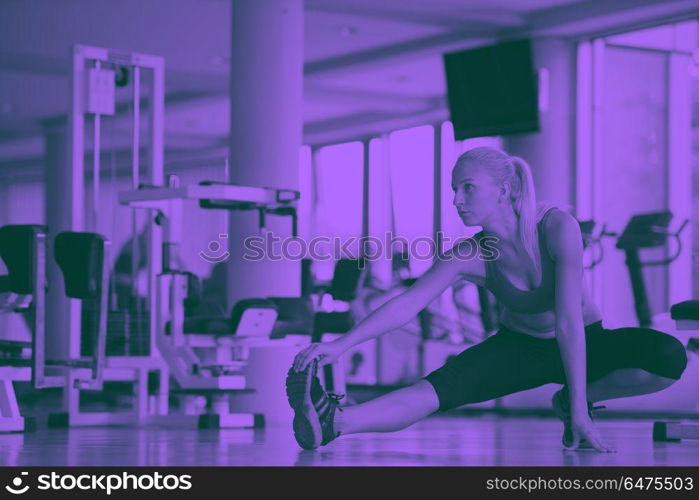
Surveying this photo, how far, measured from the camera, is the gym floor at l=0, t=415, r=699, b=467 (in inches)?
112

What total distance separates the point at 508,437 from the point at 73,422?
2094 millimetres

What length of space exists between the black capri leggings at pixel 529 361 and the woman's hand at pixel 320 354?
37cm

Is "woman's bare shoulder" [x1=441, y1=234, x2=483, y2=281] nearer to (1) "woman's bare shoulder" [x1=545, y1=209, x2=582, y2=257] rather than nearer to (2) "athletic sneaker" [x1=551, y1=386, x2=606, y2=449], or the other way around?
(1) "woman's bare shoulder" [x1=545, y1=209, x2=582, y2=257]

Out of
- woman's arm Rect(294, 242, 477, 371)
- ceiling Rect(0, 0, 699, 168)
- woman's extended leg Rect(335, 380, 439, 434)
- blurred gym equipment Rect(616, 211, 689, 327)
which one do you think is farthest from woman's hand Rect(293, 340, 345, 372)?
ceiling Rect(0, 0, 699, 168)

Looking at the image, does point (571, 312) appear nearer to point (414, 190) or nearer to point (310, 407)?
point (310, 407)

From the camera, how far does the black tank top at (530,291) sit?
3.07 m

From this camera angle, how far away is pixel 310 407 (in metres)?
2.86

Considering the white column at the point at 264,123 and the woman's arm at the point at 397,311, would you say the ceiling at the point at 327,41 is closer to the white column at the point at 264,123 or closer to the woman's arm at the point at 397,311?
the white column at the point at 264,123

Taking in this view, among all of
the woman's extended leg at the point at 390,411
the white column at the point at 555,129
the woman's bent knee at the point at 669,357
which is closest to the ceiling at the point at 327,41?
the white column at the point at 555,129

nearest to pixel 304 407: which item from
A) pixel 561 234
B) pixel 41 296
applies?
pixel 561 234
